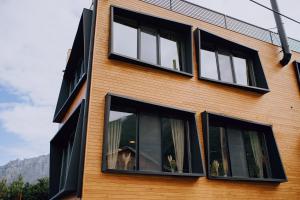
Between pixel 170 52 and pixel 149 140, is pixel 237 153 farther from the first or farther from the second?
pixel 170 52

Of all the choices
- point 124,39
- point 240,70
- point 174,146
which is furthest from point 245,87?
point 124,39

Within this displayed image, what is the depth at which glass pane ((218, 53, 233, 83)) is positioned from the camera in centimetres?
1095

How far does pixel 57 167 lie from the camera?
1136 cm

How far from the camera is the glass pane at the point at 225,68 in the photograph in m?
10.9

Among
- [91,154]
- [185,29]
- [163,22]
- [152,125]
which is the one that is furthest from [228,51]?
[91,154]

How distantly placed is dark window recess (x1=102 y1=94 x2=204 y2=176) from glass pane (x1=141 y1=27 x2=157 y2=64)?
1.91 metres

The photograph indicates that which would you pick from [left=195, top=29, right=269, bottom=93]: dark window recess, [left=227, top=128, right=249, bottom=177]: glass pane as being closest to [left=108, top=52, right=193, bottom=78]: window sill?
[left=195, top=29, right=269, bottom=93]: dark window recess

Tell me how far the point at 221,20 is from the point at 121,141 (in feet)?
24.1

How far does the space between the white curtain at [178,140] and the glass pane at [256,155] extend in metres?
2.87

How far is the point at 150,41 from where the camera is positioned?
9742mm

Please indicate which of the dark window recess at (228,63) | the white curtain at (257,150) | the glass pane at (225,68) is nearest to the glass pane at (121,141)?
→ the dark window recess at (228,63)

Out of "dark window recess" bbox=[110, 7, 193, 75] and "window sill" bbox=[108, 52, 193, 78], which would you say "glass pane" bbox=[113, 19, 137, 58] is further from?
"window sill" bbox=[108, 52, 193, 78]

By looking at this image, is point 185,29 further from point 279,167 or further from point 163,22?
point 279,167

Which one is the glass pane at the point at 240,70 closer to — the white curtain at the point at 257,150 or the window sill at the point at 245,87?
the window sill at the point at 245,87
